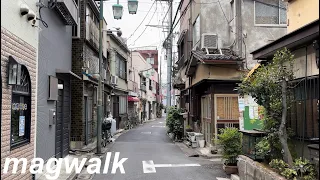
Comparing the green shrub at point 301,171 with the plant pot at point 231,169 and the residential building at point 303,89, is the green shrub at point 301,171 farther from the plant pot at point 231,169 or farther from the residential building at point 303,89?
the plant pot at point 231,169

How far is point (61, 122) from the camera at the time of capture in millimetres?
13312

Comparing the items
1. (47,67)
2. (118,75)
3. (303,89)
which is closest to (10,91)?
(47,67)

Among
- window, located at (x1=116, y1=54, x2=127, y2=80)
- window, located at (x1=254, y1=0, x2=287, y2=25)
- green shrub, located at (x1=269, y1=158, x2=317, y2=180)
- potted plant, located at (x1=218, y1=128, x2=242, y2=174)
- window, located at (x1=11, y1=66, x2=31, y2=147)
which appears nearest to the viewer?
green shrub, located at (x1=269, y1=158, x2=317, y2=180)

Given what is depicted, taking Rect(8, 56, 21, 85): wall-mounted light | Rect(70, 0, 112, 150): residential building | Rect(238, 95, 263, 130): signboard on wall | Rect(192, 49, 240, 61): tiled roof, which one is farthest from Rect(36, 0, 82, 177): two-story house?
Rect(238, 95, 263, 130): signboard on wall

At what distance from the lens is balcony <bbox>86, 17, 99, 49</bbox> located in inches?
698

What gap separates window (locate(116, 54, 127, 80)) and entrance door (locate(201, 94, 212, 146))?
14.9 metres

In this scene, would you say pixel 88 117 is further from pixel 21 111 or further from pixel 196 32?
pixel 21 111

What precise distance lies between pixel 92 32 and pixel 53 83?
8.44 m

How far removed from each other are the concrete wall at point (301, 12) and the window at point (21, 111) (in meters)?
6.78

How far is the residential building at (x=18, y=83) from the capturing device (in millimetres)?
6871

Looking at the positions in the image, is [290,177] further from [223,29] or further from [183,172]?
[223,29]

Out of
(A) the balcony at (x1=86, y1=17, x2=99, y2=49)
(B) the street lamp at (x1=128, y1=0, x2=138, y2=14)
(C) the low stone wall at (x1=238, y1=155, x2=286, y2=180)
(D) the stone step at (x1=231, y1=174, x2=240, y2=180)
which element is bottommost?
(D) the stone step at (x1=231, y1=174, x2=240, y2=180)

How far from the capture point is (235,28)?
16484 millimetres

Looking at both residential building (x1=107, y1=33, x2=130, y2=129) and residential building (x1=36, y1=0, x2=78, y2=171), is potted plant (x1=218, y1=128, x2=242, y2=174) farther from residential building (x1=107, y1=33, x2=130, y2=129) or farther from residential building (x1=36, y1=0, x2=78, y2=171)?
residential building (x1=107, y1=33, x2=130, y2=129)
